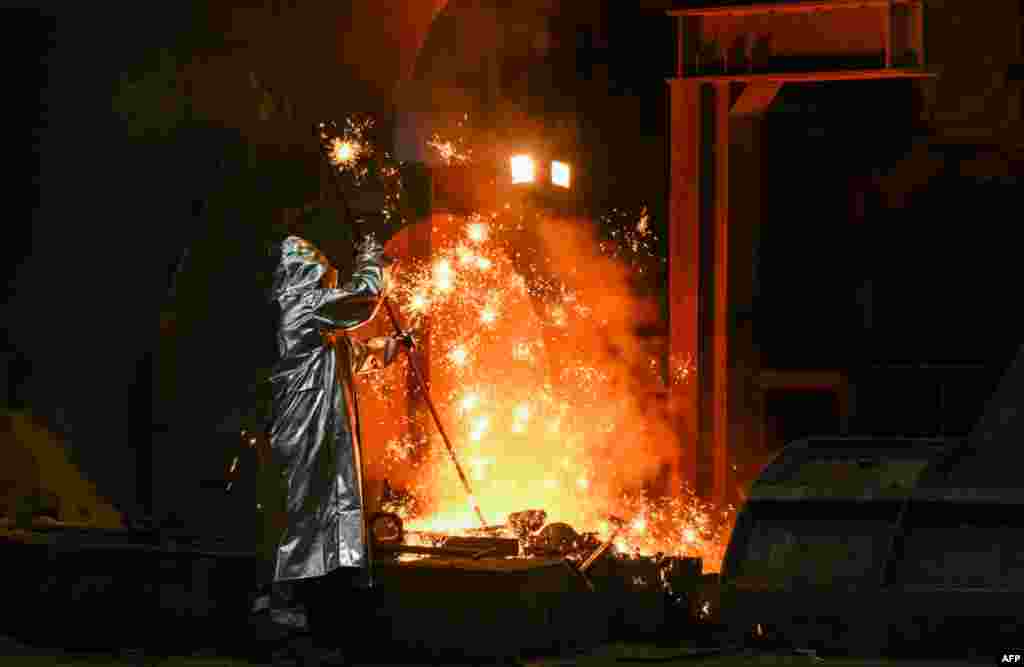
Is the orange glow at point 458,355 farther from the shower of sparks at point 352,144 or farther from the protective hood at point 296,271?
the protective hood at point 296,271

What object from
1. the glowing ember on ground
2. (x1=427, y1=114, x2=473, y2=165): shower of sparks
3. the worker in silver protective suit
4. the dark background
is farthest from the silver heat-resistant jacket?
(x1=427, y1=114, x2=473, y2=165): shower of sparks

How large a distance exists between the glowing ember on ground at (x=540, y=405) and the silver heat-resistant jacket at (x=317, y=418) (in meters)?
2.08

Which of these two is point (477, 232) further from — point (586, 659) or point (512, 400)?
point (586, 659)

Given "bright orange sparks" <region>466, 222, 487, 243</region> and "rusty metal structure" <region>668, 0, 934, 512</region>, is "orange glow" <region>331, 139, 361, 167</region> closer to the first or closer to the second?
"bright orange sparks" <region>466, 222, 487, 243</region>

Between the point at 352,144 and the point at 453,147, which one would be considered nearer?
the point at 352,144

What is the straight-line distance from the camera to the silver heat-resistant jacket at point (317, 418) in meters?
6.32

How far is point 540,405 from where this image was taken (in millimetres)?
10180

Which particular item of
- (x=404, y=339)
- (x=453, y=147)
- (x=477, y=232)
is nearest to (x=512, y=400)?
(x=477, y=232)

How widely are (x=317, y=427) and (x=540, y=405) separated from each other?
3.89m

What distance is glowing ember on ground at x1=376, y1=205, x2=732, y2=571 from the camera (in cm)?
903

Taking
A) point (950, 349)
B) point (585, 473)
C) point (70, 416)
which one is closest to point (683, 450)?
point (585, 473)

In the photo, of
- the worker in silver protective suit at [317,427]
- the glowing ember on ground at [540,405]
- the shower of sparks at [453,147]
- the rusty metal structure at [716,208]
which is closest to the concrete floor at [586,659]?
the worker in silver protective suit at [317,427]

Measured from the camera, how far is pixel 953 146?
35.6 ft

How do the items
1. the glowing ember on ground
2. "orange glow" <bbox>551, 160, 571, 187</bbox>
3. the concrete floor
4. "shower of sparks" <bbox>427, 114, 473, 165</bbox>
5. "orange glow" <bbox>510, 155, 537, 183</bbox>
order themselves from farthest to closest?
"orange glow" <bbox>551, 160, 571, 187</bbox> < "orange glow" <bbox>510, 155, 537, 183</bbox> < "shower of sparks" <bbox>427, 114, 473, 165</bbox> < the glowing ember on ground < the concrete floor
